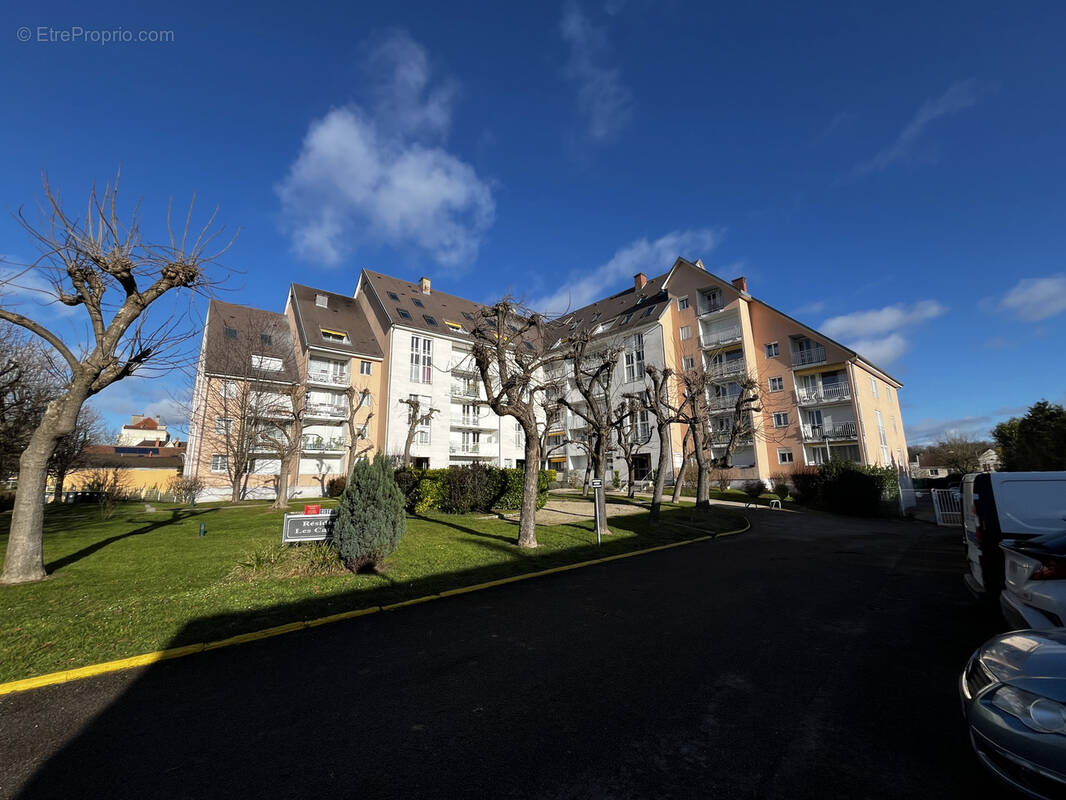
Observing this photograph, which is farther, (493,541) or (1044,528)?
(493,541)

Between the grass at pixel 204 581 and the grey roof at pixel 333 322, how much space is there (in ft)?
68.9

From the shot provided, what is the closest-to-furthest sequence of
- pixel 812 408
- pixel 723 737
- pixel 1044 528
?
pixel 723 737, pixel 1044 528, pixel 812 408

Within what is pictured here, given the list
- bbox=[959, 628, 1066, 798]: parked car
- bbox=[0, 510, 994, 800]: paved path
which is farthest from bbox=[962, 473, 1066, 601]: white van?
bbox=[959, 628, 1066, 798]: parked car

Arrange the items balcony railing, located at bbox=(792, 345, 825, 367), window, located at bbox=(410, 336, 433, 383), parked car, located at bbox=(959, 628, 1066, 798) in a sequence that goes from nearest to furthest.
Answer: parked car, located at bbox=(959, 628, 1066, 798), balcony railing, located at bbox=(792, 345, 825, 367), window, located at bbox=(410, 336, 433, 383)

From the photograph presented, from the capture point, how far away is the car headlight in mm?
2121

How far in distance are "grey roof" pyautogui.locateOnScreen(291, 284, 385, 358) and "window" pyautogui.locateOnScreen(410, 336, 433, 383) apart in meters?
2.47

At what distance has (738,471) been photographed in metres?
33.2

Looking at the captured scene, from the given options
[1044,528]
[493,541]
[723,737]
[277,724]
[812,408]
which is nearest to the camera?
[723,737]

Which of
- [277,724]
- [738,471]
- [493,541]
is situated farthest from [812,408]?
[277,724]

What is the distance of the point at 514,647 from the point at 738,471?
32532 mm

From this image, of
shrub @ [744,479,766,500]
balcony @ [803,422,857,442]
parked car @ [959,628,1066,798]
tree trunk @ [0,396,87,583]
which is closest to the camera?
parked car @ [959,628,1066,798]

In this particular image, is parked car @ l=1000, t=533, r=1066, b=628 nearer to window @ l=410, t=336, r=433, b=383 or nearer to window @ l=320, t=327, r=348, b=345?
window @ l=410, t=336, r=433, b=383

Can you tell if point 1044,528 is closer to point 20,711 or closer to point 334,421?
point 20,711

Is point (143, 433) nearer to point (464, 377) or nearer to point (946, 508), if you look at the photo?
point (464, 377)
